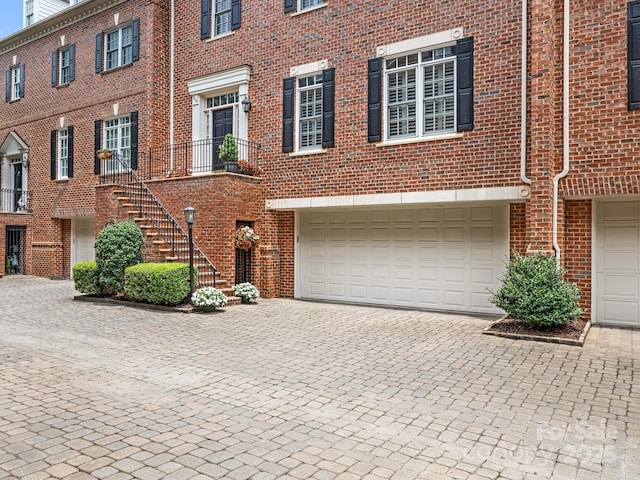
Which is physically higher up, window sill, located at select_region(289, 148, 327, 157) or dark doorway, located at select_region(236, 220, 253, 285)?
window sill, located at select_region(289, 148, 327, 157)

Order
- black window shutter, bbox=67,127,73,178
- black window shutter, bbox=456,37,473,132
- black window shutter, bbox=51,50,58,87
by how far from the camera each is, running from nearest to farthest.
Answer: black window shutter, bbox=456,37,473,132
black window shutter, bbox=67,127,73,178
black window shutter, bbox=51,50,58,87

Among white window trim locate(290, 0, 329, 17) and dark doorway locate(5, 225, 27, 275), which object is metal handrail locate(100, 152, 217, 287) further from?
dark doorway locate(5, 225, 27, 275)

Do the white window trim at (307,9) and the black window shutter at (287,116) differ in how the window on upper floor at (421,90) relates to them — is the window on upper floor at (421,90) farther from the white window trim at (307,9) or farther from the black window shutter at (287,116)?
the black window shutter at (287,116)

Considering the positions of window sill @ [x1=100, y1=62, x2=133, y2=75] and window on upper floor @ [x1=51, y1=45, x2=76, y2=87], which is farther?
window on upper floor @ [x1=51, y1=45, x2=76, y2=87]

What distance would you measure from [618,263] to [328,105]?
678 cm

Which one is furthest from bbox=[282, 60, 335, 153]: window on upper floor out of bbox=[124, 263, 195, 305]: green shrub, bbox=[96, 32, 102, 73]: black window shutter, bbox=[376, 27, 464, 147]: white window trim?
bbox=[96, 32, 102, 73]: black window shutter

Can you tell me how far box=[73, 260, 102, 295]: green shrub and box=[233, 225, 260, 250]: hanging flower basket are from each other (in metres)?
3.40

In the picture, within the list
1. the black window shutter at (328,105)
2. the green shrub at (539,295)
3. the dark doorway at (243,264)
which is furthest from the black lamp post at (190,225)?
the green shrub at (539,295)

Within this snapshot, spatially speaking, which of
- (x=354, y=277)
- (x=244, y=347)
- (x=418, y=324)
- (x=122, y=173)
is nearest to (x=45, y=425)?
(x=244, y=347)

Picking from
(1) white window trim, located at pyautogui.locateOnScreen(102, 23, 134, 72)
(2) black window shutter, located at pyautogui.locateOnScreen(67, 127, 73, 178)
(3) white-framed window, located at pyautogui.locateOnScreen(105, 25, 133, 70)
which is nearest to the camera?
(3) white-framed window, located at pyautogui.locateOnScreen(105, 25, 133, 70)

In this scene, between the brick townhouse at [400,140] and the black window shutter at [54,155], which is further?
the black window shutter at [54,155]

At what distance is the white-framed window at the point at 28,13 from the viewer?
64.6 ft

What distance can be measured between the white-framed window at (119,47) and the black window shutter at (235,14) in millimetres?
4148

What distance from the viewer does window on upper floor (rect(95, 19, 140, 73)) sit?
598 inches
